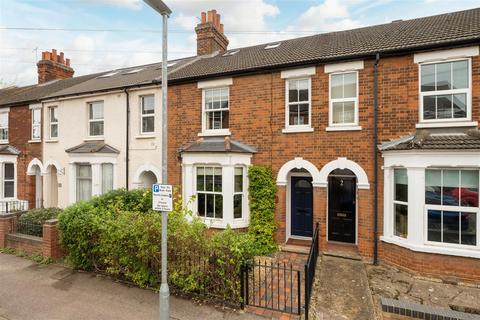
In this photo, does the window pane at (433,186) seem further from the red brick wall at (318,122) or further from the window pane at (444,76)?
the window pane at (444,76)

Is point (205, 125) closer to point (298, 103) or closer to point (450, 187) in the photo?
point (298, 103)

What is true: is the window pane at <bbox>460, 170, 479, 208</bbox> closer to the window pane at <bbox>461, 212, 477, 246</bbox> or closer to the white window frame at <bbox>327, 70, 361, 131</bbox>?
the window pane at <bbox>461, 212, 477, 246</bbox>

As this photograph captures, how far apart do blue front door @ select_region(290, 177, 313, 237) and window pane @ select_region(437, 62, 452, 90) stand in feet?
14.9

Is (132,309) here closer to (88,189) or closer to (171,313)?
(171,313)

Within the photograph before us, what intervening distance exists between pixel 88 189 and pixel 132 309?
9.12 metres

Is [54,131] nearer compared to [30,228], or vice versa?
[30,228]

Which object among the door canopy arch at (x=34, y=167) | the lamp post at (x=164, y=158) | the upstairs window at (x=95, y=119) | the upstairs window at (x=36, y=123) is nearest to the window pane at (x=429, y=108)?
the lamp post at (x=164, y=158)

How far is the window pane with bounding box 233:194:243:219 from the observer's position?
9.16 meters

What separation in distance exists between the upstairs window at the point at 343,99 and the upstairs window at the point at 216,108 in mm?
3681

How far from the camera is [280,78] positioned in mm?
9070

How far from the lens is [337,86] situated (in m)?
8.41

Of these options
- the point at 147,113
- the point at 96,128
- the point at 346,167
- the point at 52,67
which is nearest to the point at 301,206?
the point at 346,167

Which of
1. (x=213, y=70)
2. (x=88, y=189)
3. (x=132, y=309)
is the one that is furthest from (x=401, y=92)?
(x=88, y=189)

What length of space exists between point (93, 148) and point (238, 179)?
23.3 feet
